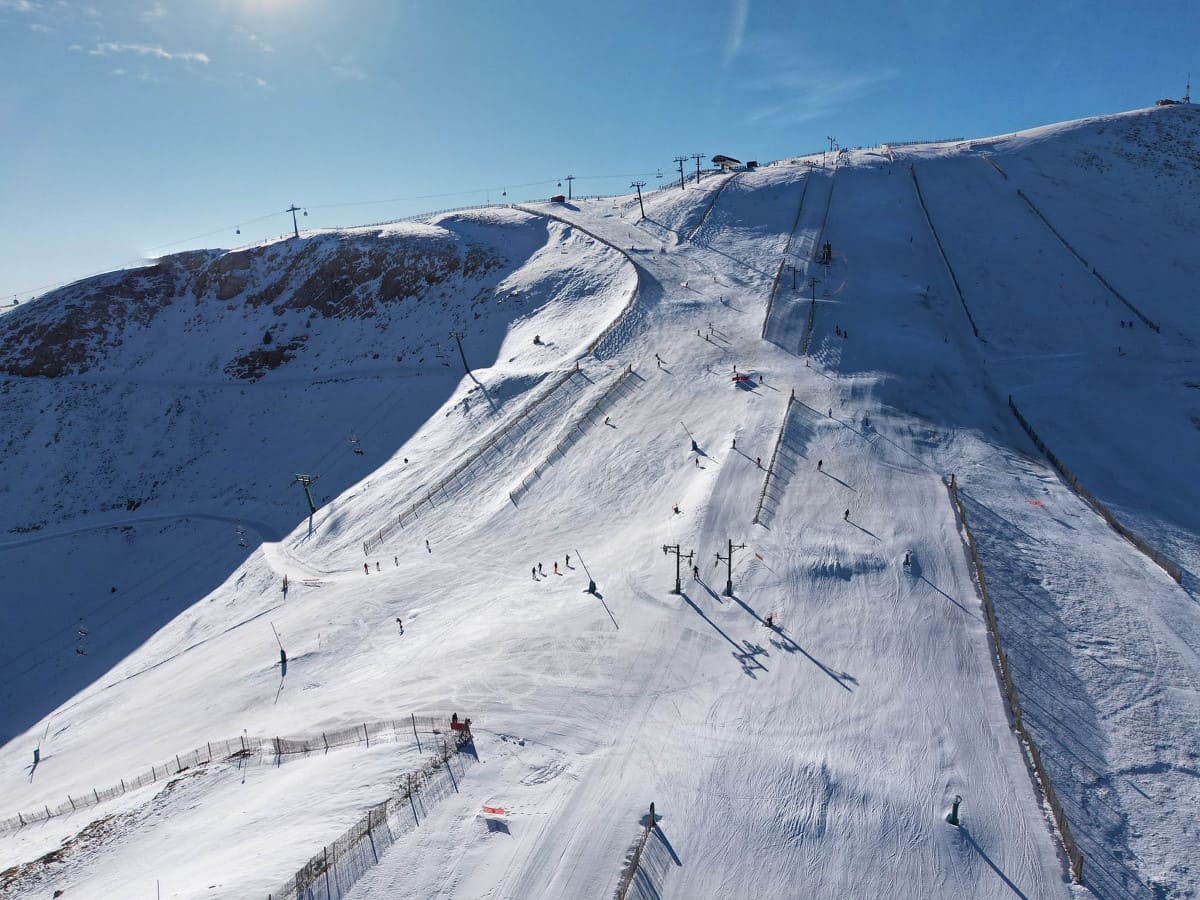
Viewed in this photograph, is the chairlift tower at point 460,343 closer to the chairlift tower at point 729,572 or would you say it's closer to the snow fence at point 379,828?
the chairlift tower at point 729,572

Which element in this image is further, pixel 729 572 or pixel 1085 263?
pixel 1085 263

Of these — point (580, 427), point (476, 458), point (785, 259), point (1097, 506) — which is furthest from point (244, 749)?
point (785, 259)

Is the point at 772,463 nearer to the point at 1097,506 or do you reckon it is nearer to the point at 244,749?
the point at 1097,506

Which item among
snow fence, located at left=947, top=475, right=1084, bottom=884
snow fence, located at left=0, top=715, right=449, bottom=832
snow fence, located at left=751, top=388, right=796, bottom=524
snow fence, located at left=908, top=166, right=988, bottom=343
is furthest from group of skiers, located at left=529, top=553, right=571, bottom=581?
snow fence, located at left=908, top=166, right=988, bottom=343

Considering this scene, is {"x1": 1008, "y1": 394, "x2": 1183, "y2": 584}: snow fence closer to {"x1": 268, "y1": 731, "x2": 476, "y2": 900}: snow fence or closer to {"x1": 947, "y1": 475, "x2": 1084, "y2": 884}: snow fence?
{"x1": 947, "y1": 475, "x2": 1084, "y2": 884}: snow fence

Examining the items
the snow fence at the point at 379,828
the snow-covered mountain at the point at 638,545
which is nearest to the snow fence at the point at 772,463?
the snow-covered mountain at the point at 638,545

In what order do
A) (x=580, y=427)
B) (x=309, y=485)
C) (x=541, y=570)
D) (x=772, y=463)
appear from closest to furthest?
(x=541, y=570), (x=772, y=463), (x=580, y=427), (x=309, y=485)

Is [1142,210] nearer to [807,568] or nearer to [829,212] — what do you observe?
[829,212]
